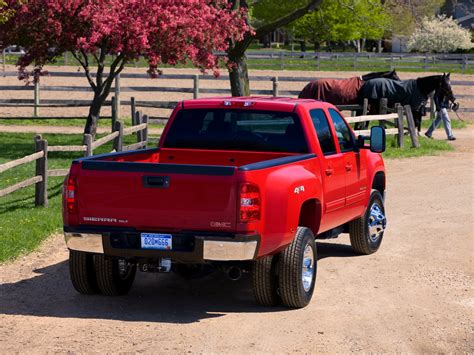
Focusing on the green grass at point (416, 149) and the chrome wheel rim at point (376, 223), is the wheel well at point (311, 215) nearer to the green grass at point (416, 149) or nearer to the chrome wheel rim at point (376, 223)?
the chrome wheel rim at point (376, 223)

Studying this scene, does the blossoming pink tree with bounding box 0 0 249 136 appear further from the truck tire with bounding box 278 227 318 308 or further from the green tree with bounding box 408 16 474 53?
the green tree with bounding box 408 16 474 53

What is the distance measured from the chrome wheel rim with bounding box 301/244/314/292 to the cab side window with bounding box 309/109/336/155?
4.43ft

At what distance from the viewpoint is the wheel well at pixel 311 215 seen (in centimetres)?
1055

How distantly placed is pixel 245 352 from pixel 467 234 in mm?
6537

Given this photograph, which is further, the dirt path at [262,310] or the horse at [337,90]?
the horse at [337,90]

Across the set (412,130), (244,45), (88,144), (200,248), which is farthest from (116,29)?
(200,248)

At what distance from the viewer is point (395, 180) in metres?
20.0

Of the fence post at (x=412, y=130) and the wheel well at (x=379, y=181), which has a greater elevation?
the wheel well at (x=379, y=181)

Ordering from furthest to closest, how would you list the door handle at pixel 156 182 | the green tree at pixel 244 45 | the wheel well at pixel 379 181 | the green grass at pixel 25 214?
the green tree at pixel 244 45
the wheel well at pixel 379 181
the green grass at pixel 25 214
the door handle at pixel 156 182

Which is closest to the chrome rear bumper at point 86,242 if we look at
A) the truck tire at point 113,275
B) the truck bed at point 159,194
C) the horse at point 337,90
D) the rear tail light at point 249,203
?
the truck bed at point 159,194

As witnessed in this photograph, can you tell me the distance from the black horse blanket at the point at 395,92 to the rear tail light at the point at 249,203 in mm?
18512

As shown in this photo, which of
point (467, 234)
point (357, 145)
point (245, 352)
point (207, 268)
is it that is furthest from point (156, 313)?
point (467, 234)

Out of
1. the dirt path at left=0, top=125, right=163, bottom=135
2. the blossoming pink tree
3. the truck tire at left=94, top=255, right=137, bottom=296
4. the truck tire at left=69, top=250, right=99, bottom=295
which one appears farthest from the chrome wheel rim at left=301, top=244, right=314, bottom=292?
the dirt path at left=0, top=125, right=163, bottom=135

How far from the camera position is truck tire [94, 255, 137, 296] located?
33.7ft
